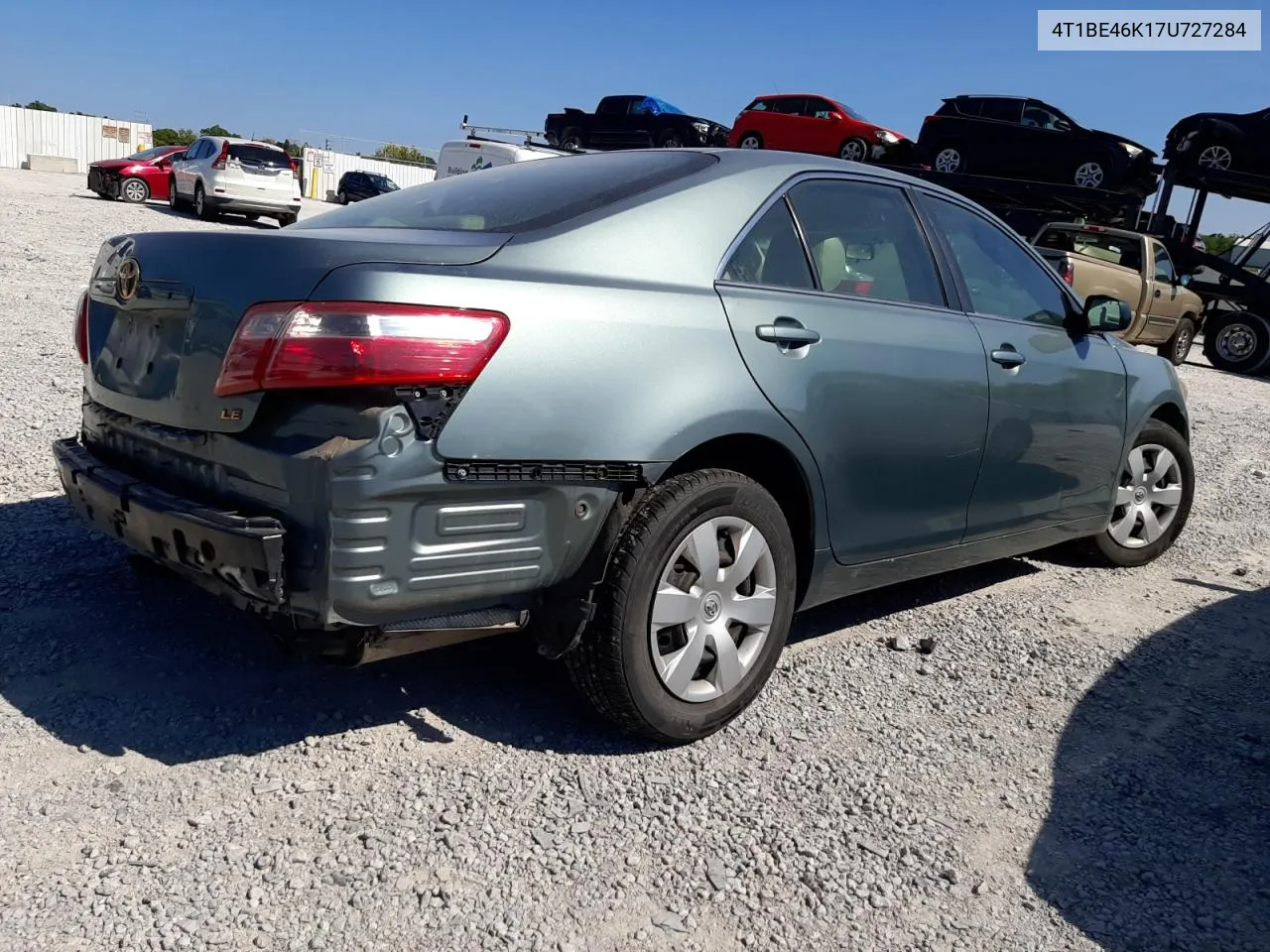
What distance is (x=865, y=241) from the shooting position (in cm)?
351

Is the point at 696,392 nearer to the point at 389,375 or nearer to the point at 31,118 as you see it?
the point at 389,375

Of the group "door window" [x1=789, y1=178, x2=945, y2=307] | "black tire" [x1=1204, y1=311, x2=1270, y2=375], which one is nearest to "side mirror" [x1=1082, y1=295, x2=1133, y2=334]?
"door window" [x1=789, y1=178, x2=945, y2=307]

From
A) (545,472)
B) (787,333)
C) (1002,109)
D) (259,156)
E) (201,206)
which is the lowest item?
(201,206)

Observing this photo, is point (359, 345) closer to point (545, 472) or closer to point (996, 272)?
point (545, 472)

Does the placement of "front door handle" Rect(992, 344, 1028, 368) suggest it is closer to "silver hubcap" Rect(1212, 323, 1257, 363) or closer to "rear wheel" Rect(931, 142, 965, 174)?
"silver hubcap" Rect(1212, 323, 1257, 363)

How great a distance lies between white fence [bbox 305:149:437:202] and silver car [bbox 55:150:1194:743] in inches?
1503

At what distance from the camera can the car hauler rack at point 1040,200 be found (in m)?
16.7

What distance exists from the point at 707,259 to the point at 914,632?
185 centimetres

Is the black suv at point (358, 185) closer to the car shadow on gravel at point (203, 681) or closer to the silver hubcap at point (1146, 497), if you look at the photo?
the silver hubcap at point (1146, 497)

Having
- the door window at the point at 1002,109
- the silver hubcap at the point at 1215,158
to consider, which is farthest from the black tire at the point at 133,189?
the silver hubcap at the point at 1215,158

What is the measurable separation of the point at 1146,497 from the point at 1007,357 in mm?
1732

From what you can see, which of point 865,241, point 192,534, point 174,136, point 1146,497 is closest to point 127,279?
point 192,534

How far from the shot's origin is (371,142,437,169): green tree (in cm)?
4541

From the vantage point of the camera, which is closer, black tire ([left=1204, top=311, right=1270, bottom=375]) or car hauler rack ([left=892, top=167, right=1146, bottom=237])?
black tire ([left=1204, top=311, right=1270, bottom=375])
